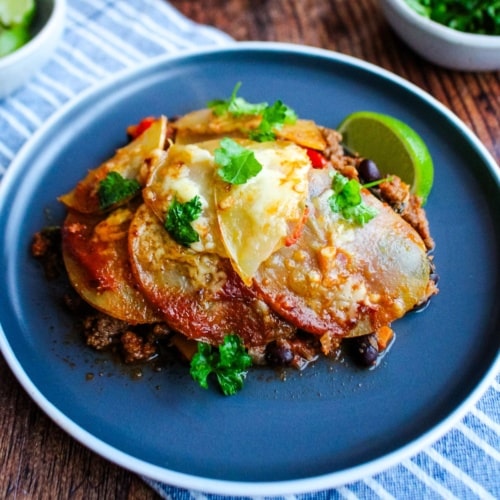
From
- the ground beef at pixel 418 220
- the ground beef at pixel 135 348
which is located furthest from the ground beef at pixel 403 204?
the ground beef at pixel 135 348

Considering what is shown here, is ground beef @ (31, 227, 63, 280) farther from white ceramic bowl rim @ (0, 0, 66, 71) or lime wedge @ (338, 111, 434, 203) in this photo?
lime wedge @ (338, 111, 434, 203)

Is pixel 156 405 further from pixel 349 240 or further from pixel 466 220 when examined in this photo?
pixel 466 220

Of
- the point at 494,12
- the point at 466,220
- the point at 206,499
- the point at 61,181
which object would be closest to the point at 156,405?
the point at 206,499

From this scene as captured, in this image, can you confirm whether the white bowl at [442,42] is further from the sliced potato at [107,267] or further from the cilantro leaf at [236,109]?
the sliced potato at [107,267]

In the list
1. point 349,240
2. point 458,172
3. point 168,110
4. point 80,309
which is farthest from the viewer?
point 168,110

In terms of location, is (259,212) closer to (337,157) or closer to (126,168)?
(337,157)

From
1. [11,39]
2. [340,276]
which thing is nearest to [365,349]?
[340,276]
